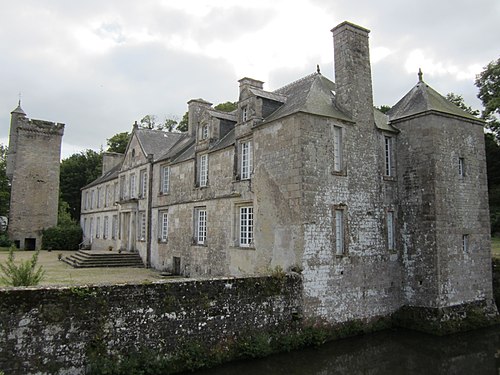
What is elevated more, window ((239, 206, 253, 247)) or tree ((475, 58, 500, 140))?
tree ((475, 58, 500, 140))

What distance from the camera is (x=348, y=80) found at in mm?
13711

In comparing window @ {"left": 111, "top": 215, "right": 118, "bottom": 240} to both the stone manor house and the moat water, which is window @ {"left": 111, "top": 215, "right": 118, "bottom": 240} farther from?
the moat water

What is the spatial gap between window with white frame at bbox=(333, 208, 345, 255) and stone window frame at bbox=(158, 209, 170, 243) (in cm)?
1155

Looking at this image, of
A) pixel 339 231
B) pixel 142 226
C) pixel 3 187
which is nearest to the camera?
pixel 339 231

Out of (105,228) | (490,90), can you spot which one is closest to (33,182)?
(105,228)

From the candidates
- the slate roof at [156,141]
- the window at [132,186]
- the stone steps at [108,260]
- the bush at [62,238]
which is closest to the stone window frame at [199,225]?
the stone steps at [108,260]

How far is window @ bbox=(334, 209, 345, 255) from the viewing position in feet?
41.4

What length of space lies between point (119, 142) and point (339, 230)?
41.0 metres

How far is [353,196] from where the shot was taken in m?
13.1

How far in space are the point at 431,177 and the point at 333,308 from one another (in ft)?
18.7

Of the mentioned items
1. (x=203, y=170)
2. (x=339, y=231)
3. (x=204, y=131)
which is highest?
(x=204, y=131)

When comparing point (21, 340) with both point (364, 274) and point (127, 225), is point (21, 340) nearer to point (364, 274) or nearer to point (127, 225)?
point (364, 274)

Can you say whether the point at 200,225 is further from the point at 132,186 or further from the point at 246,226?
the point at 132,186

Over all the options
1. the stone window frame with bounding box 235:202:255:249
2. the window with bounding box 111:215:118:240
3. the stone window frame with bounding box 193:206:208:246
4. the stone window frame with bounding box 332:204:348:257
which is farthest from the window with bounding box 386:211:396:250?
the window with bounding box 111:215:118:240
